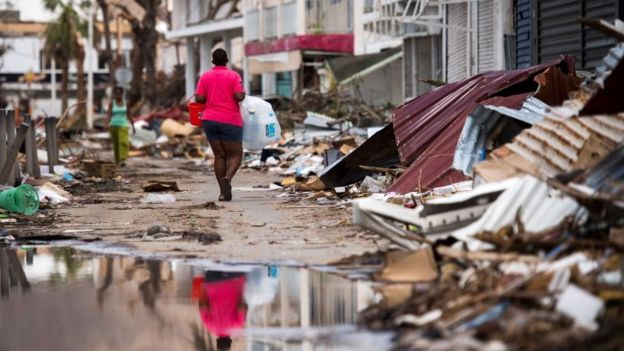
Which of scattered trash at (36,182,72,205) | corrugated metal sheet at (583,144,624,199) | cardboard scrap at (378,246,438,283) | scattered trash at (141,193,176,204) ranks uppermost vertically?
corrugated metal sheet at (583,144,624,199)

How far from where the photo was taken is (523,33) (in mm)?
21516

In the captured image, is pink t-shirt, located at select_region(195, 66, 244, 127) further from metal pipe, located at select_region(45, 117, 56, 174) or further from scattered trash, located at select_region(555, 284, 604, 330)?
scattered trash, located at select_region(555, 284, 604, 330)

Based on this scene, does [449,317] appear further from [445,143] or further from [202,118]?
[202,118]

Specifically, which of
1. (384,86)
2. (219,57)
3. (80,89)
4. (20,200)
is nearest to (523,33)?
(219,57)

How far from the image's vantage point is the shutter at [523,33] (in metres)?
21.1

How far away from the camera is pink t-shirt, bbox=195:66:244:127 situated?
16516 mm

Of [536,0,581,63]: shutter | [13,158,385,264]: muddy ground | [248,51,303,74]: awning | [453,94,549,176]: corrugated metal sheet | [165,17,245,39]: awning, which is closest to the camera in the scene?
[13,158,385,264]: muddy ground

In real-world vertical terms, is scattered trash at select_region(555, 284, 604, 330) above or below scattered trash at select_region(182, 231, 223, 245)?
above

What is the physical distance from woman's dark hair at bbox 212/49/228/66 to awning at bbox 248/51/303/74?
2717 centimetres

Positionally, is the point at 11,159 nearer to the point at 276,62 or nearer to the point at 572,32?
the point at 572,32

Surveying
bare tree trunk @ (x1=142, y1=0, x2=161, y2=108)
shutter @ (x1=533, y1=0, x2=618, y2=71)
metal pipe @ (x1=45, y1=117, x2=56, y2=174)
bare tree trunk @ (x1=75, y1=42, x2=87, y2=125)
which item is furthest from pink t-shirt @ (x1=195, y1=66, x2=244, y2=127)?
bare tree trunk @ (x1=142, y1=0, x2=161, y2=108)

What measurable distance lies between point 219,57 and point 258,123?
110cm

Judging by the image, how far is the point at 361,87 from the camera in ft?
123

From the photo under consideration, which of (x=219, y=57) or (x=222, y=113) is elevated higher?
(x=219, y=57)
